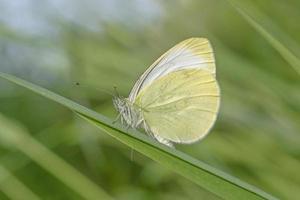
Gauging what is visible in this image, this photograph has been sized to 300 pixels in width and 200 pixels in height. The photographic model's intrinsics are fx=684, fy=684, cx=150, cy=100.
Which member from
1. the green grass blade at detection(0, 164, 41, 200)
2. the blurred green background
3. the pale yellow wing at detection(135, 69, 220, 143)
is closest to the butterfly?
the pale yellow wing at detection(135, 69, 220, 143)

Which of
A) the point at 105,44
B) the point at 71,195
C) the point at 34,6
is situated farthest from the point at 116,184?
the point at 34,6

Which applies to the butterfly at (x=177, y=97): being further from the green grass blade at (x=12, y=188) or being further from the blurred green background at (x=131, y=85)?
the green grass blade at (x=12, y=188)

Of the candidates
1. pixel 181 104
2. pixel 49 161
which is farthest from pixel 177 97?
pixel 49 161

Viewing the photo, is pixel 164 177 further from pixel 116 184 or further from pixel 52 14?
pixel 52 14

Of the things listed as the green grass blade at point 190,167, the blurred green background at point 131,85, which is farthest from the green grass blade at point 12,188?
the green grass blade at point 190,167

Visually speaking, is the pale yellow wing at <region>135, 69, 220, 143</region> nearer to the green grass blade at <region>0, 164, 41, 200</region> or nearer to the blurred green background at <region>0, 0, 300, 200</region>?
the blurred green background at <region>0, 0, 300, 200</region>
